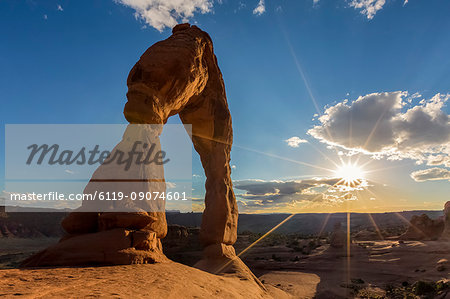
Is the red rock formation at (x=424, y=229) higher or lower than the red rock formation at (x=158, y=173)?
lower

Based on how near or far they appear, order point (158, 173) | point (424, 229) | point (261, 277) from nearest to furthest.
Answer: point (158, 173) → point (261, 277) → point (424, 229)

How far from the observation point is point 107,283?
359 cm

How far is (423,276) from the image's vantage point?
38.9 feet

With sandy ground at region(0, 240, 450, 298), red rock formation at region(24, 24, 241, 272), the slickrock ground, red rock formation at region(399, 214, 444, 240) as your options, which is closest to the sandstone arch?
red rock formation at region(24, 24, 241, 272)

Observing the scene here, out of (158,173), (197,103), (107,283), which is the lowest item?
(107,283)

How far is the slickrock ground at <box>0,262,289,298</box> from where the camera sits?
120 inches

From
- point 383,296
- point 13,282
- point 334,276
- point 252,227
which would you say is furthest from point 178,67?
point 252,227

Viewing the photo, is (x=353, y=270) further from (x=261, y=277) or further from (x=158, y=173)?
(x=158, y=173)

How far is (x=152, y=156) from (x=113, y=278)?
3.20 metres

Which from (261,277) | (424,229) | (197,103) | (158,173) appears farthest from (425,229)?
(158,173)

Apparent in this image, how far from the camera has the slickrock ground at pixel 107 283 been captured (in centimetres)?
305

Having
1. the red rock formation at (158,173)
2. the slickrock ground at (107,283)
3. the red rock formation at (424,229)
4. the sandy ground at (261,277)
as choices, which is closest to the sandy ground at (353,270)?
the sandy ground at (261,277)

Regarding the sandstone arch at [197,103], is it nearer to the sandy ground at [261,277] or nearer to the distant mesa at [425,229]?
the sandy ground at [261,277]

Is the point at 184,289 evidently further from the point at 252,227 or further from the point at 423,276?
the point at 252,227
